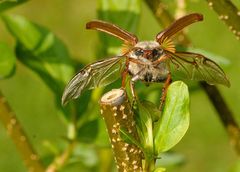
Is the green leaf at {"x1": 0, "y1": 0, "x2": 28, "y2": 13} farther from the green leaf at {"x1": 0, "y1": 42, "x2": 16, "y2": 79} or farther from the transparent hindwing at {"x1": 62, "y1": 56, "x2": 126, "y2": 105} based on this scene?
the transparent hindwing at {"x1": 62, "y1": 56, "x2": 126, "y2": 105}

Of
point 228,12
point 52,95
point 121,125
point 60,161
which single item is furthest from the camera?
point 52,95

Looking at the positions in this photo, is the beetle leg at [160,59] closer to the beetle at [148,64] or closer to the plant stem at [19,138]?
the beetle at [148,64]

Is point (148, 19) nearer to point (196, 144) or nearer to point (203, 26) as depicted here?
point (203, 26)

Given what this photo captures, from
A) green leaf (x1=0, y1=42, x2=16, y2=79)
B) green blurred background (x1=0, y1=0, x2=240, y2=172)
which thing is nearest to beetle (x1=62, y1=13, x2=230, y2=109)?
green leaf (x1=0, y1=42, x2=16, y2=79)

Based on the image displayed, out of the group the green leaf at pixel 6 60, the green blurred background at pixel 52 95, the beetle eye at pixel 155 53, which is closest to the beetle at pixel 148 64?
the beetle eye at pixel 155 53

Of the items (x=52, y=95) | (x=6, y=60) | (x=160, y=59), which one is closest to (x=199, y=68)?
(x=160, y=59)

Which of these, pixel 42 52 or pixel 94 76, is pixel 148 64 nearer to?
pixel 94 76
